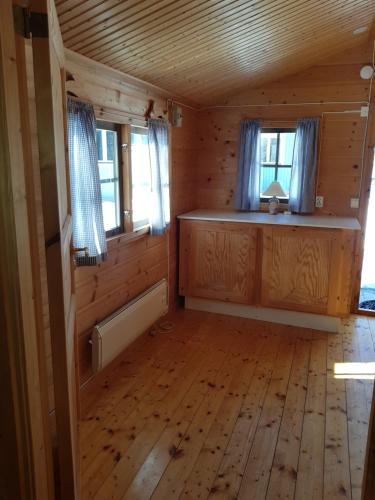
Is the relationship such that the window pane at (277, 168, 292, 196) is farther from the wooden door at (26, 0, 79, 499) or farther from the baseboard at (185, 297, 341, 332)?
the wooden door at (26, 0, 79, 499)

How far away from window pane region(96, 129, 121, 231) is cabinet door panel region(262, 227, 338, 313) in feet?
4.76

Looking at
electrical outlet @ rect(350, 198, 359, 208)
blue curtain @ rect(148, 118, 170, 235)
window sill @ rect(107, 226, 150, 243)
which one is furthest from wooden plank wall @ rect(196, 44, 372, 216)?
window sill @ rect(107, 226, 150, 243)

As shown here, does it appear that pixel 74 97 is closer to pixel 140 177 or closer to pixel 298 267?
pixel 140 177

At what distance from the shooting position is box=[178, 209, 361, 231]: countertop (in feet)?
11.9

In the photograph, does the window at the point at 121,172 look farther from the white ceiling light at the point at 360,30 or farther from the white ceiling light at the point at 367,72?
the white ceiling light at the point at 367,72

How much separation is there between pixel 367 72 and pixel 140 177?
2356mm

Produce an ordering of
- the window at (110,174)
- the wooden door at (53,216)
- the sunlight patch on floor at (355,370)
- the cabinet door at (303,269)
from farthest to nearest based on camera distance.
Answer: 1. the cabinet door at (303,269)
2. the sunlight patch on floor at (355,370)
3. the window at (110,174)
4. the wooden door at (53,216)

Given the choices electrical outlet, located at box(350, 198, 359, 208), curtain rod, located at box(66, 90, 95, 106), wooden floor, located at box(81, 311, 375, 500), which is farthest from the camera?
electrical outlet, located at box(350, 198, 359, 208)

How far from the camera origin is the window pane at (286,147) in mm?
4250

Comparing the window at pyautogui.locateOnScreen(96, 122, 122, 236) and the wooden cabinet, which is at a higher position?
the window at pyautogui.locateOnScreen(96, 122, 122, 236)

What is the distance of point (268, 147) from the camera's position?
4.32 metres

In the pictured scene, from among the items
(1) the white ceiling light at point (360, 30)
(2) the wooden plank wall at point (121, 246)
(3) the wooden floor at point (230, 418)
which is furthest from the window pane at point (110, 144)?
(1) the white ceiling light at point (360, 30)

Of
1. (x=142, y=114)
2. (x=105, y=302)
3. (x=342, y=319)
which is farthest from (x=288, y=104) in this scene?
(x=105, y=302)

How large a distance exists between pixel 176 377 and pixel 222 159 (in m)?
2.47
